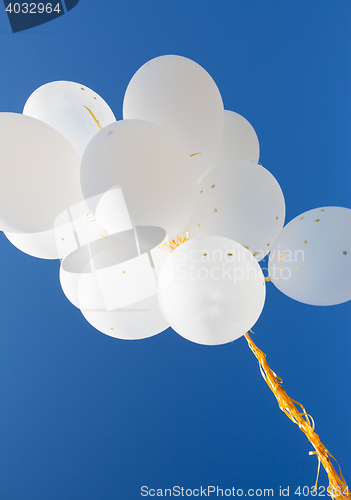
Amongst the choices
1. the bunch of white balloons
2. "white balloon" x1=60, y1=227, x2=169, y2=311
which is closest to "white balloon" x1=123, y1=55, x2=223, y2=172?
the bunch of white balloons

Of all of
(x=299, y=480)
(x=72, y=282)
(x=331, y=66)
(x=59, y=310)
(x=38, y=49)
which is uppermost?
(x=38, y=49)

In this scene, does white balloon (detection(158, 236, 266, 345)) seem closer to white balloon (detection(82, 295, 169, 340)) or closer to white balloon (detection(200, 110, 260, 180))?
white balloon (detection(82, 295, 169, 340))

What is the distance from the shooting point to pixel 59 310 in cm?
134

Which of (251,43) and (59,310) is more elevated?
(251,43)

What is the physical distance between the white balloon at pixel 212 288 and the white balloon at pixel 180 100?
218 millimetres

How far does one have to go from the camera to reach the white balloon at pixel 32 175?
510mm

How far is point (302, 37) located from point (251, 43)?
19cm

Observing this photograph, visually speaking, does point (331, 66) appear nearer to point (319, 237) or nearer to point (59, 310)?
point (319, 237)

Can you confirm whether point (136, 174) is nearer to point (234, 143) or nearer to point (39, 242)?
point (39, 242)

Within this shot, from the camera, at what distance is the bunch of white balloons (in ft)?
1.65

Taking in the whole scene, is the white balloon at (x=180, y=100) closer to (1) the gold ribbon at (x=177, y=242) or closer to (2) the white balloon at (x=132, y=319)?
(1) the gold ribbon at (x=177, y=242)

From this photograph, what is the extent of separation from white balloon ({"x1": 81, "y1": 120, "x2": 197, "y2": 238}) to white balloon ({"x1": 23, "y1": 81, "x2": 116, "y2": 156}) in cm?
19

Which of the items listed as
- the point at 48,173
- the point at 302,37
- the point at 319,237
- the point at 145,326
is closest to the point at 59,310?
the point at 145,326

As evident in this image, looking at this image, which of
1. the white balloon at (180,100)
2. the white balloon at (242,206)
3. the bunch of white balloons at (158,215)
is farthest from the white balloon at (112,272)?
A: the white balloon at (180,100)
